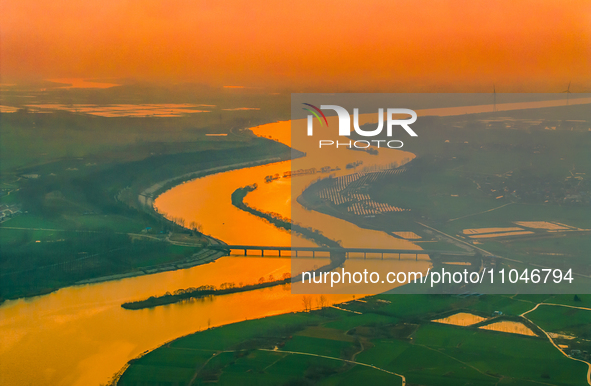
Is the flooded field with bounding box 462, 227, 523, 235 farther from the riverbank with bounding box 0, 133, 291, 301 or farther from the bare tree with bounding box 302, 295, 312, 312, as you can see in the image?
the riverbank with bounding box 0, 133, 291, 301

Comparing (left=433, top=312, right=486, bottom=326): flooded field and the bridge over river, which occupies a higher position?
the bridge over river

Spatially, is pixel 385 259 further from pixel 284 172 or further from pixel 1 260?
pixel 1 260

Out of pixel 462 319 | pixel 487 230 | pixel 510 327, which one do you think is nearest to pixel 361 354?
pixel 462 319

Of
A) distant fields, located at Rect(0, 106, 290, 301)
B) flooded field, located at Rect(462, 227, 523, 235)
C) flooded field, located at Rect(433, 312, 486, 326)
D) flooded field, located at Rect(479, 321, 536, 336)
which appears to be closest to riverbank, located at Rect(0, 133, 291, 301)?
distant fields, located at Rect(0, 106, 290, 301)

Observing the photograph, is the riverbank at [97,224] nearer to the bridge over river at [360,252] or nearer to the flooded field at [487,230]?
the bridge over river at [360,252]

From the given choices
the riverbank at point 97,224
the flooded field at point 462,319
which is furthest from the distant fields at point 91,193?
the flooded field at point 462,319

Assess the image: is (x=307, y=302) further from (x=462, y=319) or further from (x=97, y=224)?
(x=97, y=224)

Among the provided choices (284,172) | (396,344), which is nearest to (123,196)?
(284,172)

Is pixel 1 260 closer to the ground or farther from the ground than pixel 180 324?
farther from the ground
